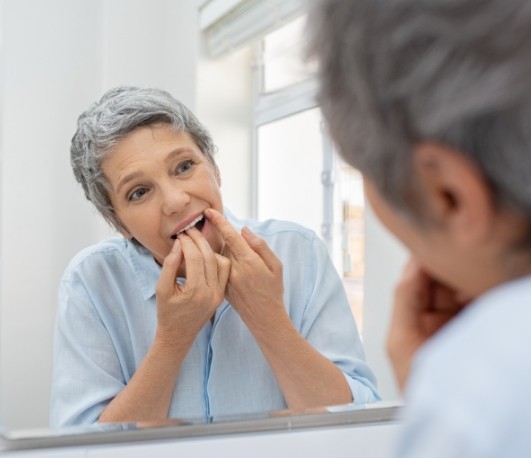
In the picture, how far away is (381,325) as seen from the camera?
66cm

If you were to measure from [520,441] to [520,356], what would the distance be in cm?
2

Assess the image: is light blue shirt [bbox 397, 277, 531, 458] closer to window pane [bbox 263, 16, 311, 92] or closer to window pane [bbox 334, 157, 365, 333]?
window pane [bbox 263, 16, 311, 92]

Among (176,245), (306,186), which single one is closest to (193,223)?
(176,245)

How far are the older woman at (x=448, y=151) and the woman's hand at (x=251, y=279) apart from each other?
1.17 feet

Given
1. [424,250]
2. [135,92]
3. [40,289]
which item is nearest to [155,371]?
[40,289]

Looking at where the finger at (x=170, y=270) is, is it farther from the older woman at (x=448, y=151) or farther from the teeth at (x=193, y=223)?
the older woman at (x=448, y=151)

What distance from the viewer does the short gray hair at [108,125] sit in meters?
0.61

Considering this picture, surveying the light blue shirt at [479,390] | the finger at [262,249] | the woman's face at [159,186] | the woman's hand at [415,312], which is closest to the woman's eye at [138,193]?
the woman's face at [159,186]

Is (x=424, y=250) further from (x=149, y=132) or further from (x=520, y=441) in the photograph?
(x=149, y=132)

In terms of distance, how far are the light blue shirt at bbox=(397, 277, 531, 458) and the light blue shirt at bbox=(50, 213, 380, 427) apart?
0.40 meters

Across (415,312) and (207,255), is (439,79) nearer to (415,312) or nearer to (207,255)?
(415,312)

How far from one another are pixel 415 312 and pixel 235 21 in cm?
39

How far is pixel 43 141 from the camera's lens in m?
0.60

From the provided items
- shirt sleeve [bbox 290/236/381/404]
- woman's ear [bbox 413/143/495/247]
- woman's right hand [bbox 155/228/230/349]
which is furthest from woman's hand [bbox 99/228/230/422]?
woman's ear [bbox 413/143/495/247]
